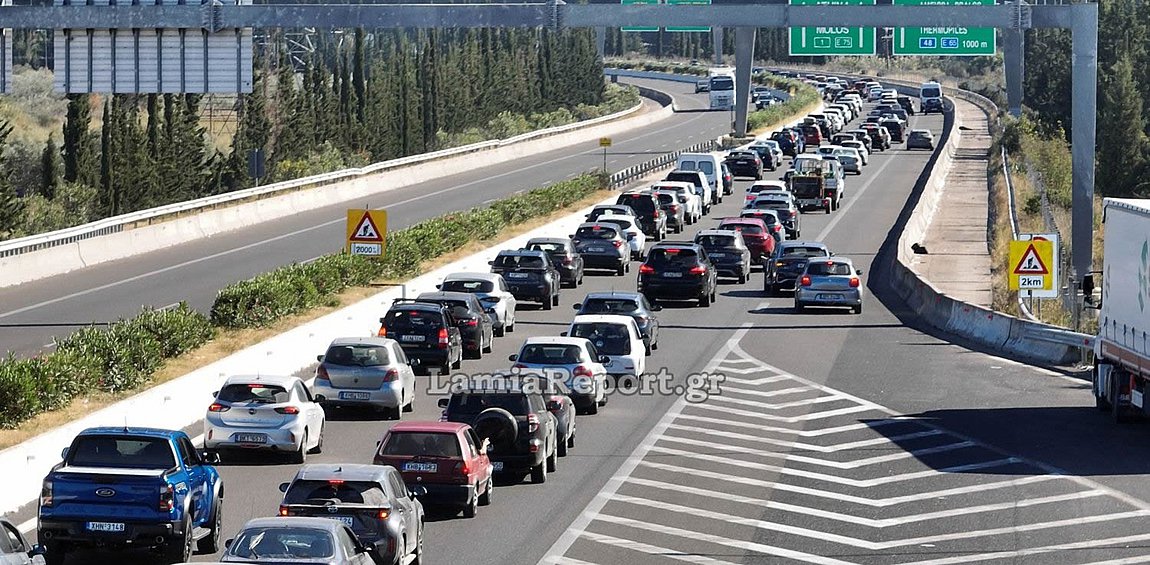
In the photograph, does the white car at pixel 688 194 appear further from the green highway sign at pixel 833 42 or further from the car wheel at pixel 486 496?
the car wheel at pixel 486 496

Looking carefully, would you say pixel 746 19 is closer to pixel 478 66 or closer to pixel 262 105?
pixel 262 105

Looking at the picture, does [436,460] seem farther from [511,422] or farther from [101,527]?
[101,527]

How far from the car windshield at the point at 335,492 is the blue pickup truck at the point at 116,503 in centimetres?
110

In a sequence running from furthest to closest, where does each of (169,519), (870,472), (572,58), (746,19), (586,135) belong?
(572,58) → (586,135) → (746,19) → (870,472) → (169,519)

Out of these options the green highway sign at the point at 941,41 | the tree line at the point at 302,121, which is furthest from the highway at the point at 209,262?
the green highway sign at the point at 941,41

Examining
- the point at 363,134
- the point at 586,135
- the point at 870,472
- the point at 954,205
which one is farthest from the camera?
the point at 586,135

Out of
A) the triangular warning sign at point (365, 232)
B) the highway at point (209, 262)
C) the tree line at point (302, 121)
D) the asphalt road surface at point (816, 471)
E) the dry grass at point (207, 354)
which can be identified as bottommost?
the asphalt road surface at point (816, 471)

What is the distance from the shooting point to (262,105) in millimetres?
90000

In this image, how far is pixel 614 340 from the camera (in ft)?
110

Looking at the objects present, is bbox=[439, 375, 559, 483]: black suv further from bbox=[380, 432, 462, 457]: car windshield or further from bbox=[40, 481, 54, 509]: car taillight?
bbox=[40, 481, 54, 509]: car taillight

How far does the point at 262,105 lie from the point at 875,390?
60.7m

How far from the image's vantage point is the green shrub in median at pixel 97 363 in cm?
2612

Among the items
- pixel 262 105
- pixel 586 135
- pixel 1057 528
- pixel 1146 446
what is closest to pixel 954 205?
pixel 262 105

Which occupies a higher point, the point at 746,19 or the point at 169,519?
the point at 746,19
